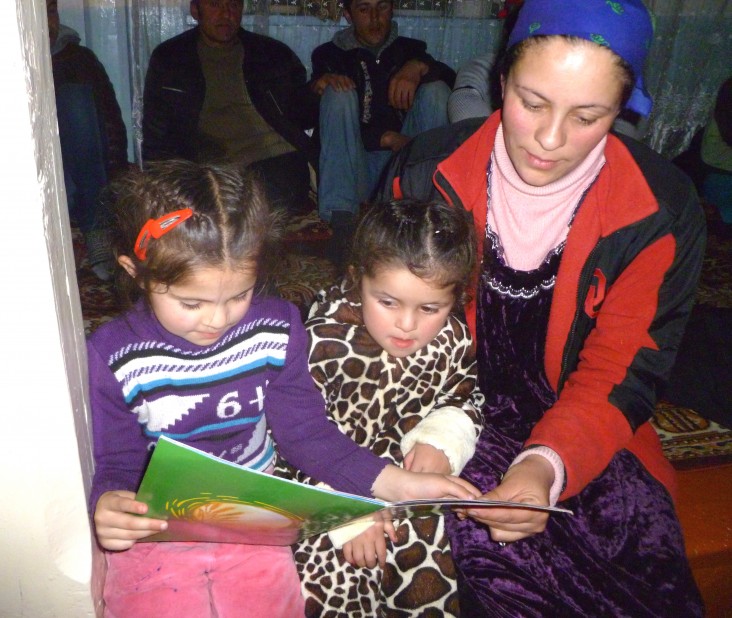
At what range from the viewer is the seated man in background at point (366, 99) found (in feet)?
9.38

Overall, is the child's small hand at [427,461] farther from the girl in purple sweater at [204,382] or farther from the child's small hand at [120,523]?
the child's small hand at [120,523]

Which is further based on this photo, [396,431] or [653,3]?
[653,3]

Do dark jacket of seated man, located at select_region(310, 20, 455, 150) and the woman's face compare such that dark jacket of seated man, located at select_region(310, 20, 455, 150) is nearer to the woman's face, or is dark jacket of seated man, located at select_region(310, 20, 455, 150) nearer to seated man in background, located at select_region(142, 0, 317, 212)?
seated man in background, located at select_region(142, 0, 317, 212)

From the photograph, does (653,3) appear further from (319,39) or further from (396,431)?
(396,431)

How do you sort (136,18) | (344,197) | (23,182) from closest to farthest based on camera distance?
(23,182) → (344,197) → (136,18)

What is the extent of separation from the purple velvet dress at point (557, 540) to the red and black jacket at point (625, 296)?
1.9 inches

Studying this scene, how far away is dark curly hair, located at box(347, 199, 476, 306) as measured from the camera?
1.08 metres

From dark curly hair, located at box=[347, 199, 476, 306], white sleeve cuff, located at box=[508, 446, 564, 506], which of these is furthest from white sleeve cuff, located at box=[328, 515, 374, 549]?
dark curly hair, located at box=[347, 199, 476, 306]

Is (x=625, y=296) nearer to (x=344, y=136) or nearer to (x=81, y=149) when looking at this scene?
(x=344, y=136)

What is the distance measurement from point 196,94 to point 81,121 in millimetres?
537

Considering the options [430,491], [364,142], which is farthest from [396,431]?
[364,142]

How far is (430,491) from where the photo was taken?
Answer: 0.98 meters

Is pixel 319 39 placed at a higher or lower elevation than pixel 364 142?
higher

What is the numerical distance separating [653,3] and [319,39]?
7.42ft
